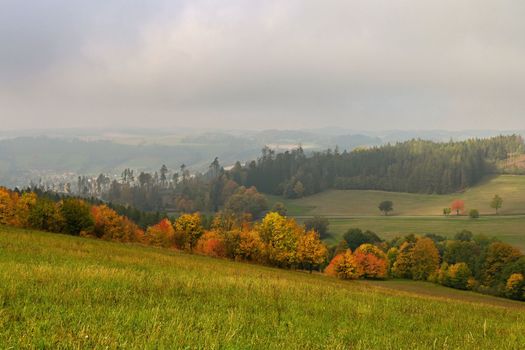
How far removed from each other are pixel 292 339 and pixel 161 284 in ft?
24.6

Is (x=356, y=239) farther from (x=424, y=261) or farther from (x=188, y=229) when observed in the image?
(x=188, y=229)

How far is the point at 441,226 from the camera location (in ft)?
576

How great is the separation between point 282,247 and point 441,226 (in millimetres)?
123965

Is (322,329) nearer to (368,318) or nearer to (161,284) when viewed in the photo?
(368,318)

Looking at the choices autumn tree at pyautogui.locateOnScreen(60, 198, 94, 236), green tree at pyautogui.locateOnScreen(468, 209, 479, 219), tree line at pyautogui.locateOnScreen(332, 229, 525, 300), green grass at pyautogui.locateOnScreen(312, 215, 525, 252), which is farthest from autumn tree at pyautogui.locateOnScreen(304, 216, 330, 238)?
autumn tree at pyautogui.locateOnScreen(60, 198, 94, 236)

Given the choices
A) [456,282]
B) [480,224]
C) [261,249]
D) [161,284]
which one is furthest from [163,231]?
[480,224]

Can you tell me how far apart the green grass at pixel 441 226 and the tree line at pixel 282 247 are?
151 feet

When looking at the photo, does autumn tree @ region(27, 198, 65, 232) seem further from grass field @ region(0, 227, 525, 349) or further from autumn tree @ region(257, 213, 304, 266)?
grass field @ region(0, 227, 525, 349)

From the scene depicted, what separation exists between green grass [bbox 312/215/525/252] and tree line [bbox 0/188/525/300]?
45890mm

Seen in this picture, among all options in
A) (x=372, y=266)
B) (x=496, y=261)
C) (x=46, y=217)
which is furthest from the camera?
(x=372, y=266)

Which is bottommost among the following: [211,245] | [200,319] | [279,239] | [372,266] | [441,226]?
[441,226]

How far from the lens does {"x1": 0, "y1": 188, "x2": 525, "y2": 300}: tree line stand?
7219 cm

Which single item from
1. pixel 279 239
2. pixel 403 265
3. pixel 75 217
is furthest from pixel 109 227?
pixel 403 265

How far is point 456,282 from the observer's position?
9950 centimetres
